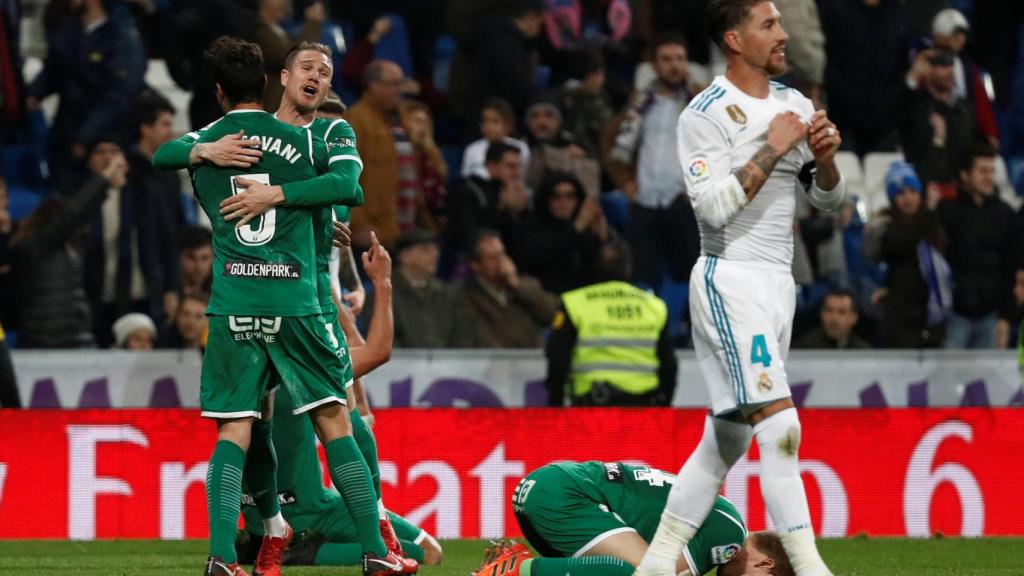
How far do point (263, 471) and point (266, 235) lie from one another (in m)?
0.98

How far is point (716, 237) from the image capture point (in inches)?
268

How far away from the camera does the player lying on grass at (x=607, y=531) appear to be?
7199 millimetres

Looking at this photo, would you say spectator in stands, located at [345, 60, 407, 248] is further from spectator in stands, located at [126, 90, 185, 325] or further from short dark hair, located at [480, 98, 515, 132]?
spectator in stands, located at [126, 90, 185, 325]

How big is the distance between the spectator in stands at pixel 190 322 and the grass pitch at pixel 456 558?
2.25 meters

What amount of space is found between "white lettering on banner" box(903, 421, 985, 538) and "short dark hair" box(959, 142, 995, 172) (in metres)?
→ 3.33

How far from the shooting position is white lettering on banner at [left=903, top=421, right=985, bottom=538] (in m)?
11.2

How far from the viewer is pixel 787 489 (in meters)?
6.55

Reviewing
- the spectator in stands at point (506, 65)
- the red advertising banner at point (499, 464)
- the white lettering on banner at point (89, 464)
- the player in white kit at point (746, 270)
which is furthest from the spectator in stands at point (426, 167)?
the player in white kit at point (746, 270)

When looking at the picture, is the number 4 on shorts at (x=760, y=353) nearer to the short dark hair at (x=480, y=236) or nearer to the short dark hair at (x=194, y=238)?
the short dark hair at (x=480, y=236)

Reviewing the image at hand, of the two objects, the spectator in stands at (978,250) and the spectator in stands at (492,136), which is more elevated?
the spectator in stands at (492,136)

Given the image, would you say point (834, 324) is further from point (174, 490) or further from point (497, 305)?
point (174, 490)

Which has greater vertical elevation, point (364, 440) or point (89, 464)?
point (364, 440)

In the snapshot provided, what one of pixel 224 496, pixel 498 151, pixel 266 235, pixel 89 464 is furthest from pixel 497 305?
pixel 224 496

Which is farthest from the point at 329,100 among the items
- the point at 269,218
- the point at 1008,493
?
the point at 1008,493
